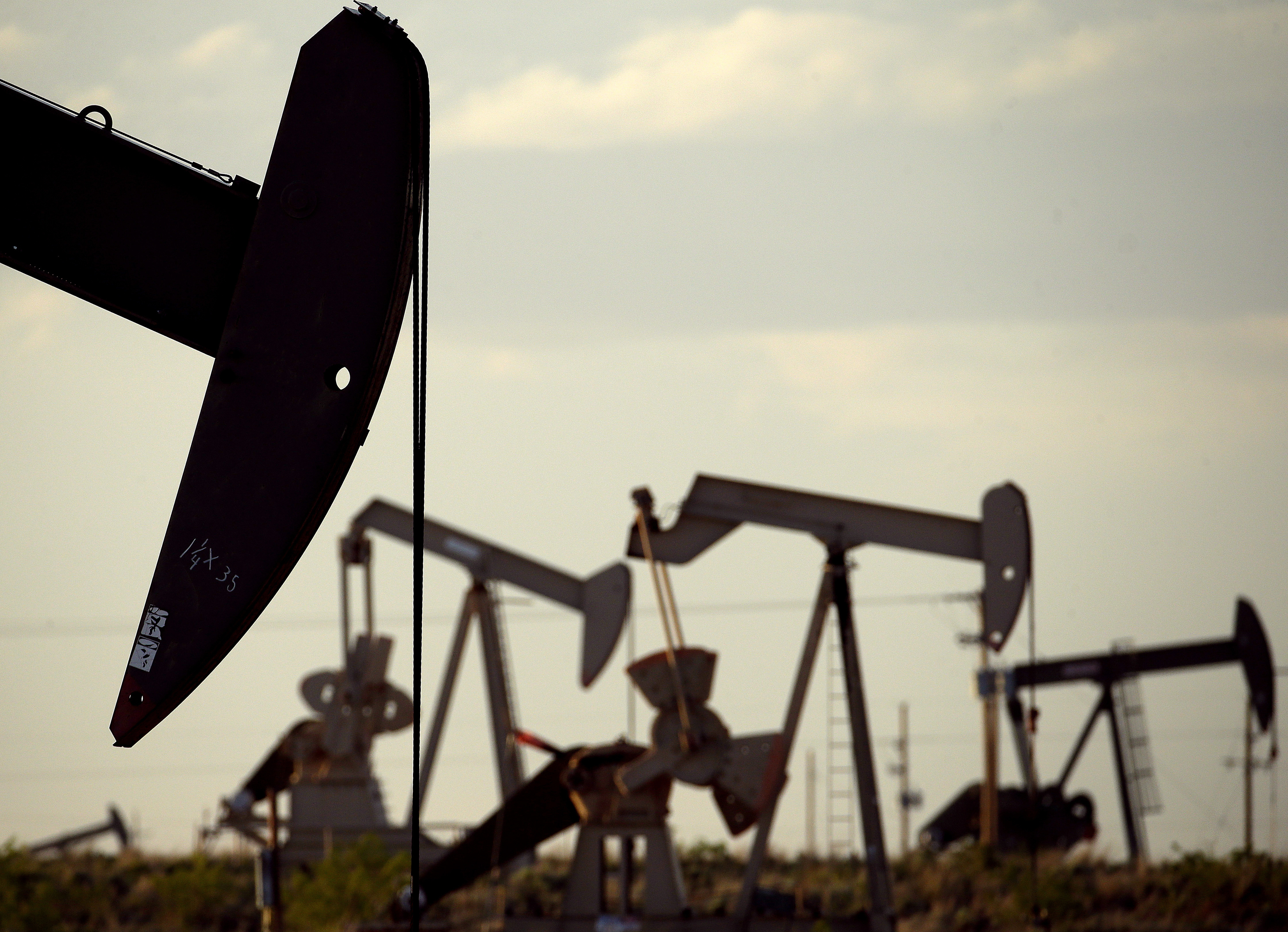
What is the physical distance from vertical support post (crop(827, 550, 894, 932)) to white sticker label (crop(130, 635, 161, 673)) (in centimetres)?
1024

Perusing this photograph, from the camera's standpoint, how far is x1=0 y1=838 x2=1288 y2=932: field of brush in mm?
16328

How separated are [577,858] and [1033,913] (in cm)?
347

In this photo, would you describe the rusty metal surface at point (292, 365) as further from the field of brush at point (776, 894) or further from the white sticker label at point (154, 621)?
the field of brush at point (776, 894)

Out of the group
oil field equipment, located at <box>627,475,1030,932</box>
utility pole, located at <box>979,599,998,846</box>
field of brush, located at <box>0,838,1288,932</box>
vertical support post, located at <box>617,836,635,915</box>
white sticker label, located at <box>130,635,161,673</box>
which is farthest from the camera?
utility pole, located at <box>979,599,998,846</box>

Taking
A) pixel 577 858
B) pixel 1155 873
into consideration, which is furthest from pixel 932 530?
pixel 1155 873

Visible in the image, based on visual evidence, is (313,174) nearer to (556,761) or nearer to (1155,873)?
(556,761)

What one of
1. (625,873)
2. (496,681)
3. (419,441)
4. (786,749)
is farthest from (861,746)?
(419,441)

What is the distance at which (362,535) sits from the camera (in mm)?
19250

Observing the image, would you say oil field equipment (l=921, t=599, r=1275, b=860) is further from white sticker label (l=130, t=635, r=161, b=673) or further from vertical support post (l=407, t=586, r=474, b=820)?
white sticker label (l=130, t=635, r=161, b=673)

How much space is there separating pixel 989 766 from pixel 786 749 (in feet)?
26.7

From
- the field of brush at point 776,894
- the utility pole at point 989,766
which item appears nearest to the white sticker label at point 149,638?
the field of brush at point 776,894

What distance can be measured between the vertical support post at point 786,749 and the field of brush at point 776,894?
0.16m

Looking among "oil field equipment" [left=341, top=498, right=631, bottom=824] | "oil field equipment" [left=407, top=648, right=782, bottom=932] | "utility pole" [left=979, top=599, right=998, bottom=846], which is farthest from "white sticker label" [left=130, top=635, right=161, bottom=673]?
"utility pole" [left=979, top=599, right=998, bottom=846]

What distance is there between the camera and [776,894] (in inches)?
525
